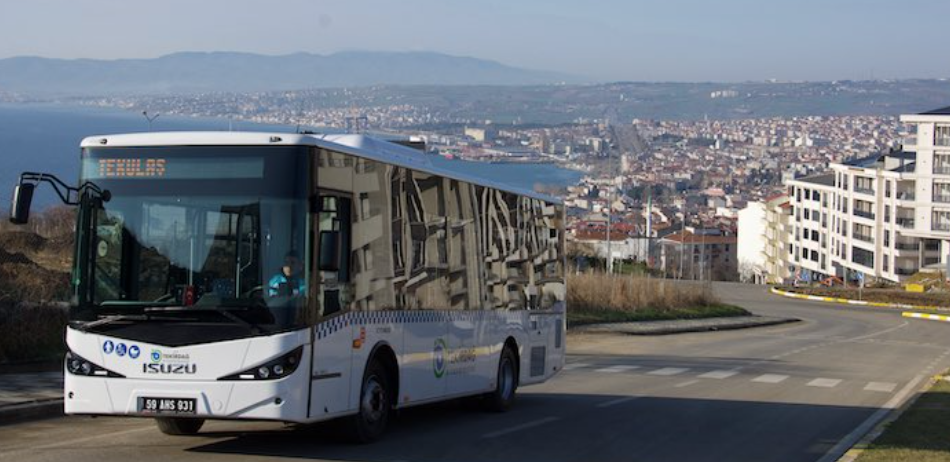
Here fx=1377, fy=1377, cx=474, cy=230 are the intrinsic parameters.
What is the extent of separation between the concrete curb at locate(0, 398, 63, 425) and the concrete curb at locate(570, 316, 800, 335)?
85.6 feet

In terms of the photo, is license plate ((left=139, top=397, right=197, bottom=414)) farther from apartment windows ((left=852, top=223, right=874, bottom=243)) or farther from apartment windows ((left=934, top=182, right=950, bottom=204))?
apartment windows ((left=852, top=223, right=874, bottom=243))

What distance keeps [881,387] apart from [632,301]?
2347 cm

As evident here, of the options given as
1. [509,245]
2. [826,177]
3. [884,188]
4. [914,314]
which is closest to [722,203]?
[826,177]

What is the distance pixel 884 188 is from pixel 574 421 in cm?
9962

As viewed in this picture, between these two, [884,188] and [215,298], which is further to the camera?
[884,188]

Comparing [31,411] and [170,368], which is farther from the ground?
[170,368]

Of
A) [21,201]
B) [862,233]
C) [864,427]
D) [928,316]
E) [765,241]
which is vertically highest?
[21,201]

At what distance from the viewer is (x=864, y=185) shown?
380ft

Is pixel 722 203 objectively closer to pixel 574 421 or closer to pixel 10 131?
pixel 10 131

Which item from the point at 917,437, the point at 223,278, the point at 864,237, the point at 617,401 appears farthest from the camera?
the point at 864,237

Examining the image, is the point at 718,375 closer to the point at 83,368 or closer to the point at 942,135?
the point at 83,368

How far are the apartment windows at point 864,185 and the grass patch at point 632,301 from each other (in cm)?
5855

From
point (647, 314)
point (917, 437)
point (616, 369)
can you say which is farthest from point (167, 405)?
point (647, 314)

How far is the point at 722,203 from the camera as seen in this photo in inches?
7436
